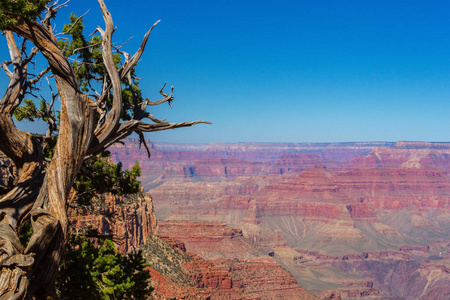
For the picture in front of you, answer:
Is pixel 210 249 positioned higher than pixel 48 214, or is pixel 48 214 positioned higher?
pixel 48 214

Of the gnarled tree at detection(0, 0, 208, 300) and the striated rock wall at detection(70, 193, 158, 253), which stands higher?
the gnarled tree at detection(0, 0, 208, 300)

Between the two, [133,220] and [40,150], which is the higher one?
[40,150]

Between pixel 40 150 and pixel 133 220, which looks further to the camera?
pixel 133 220

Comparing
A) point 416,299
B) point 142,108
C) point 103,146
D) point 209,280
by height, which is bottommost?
point 416,299

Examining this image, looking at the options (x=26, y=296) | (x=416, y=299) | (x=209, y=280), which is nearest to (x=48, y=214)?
(x=26, y=296)

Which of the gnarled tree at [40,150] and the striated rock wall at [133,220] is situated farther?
the striated rock wall at [133,220]

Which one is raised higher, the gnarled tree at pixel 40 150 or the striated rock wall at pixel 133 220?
the gnarled tree at pixel 40 150

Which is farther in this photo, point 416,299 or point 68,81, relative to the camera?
point 416,299

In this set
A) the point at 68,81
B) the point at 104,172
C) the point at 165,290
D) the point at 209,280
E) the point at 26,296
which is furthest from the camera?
the point at 209,280

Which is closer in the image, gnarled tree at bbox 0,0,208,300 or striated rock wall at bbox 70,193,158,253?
gnarled tree at bbox 0,0,208,300

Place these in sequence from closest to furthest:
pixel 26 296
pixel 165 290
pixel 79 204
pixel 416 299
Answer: pixel 26 296
pixel 79 204
pixel 165 290
pixel 416 299

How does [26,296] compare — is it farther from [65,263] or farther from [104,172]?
[104,172]

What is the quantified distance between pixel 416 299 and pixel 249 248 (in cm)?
7144

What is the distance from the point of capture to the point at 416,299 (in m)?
170
